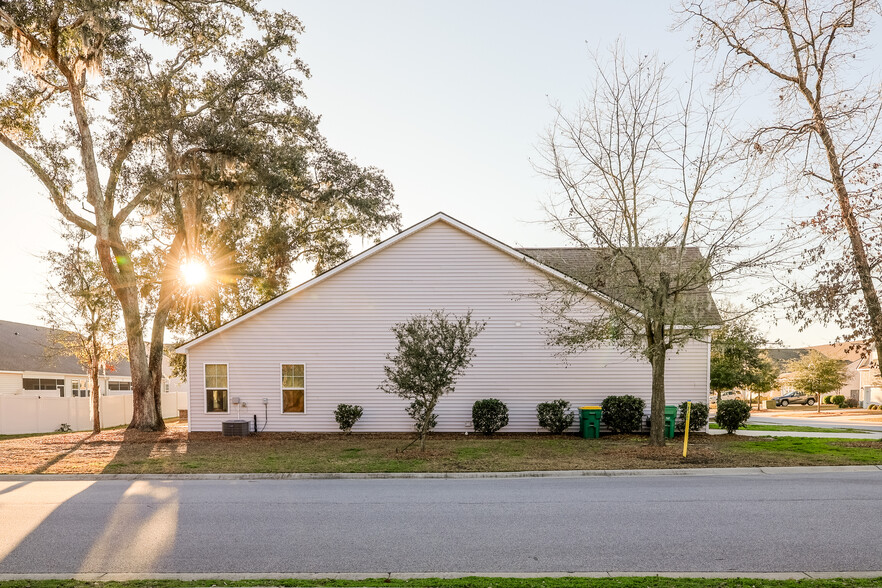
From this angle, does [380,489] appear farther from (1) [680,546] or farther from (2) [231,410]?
(2) [231,410]

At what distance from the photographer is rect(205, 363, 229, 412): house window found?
68.1 feet

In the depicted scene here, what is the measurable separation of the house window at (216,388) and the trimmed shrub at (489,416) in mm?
8445

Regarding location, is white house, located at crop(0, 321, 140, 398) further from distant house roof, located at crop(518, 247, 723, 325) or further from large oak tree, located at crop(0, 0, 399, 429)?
distant house roof, located at crop(518, 247, 723, 325)

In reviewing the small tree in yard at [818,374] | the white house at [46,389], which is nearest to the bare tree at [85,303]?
the white house at [46,389]

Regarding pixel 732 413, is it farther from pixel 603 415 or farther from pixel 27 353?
pixel 27 353

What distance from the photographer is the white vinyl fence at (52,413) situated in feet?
88.1

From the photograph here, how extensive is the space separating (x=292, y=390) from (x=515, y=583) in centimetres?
1609

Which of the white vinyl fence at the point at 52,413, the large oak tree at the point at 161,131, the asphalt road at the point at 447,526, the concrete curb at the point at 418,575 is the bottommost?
the white vinyl fence at the point at 52,413

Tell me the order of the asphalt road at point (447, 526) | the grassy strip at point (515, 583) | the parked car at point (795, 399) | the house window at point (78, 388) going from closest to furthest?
the grassy strip at point (515, 583)
the asphalt road at point (447, 526)
the house window at point (78, 388)
the parked car at point (795, 399)

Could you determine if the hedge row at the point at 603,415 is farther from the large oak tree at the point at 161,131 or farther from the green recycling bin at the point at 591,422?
the large oak tree at the point at 161,131

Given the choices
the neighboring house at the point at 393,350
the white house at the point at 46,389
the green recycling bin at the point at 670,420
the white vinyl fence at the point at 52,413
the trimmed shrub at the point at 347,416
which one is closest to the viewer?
the green recycling bin at the point at 670,420

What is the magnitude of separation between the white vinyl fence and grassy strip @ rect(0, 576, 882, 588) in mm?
25836

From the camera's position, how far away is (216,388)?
20.8 meters

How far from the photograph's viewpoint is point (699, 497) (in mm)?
9906
